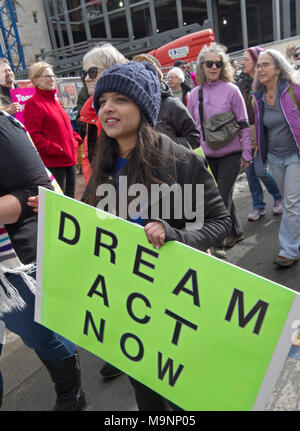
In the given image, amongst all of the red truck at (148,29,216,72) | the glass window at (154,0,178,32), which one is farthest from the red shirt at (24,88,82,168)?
the glass window at (154,0,178,32)

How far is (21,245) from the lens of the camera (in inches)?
68.3

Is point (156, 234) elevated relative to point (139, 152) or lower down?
lower down

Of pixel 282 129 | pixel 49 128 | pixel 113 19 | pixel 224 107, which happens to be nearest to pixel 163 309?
pixel 282 129

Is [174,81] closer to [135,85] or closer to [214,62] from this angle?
[214,62]

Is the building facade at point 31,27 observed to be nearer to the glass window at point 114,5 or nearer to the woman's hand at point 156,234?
the glass window at point 114,5

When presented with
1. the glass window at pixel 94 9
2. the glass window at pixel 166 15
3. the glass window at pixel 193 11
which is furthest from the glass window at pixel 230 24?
the glass window at pixel 94 9

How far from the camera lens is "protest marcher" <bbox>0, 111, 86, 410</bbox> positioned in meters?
1.61

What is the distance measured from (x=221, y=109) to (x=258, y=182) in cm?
139

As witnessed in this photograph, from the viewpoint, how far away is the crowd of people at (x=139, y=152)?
4.98 ft

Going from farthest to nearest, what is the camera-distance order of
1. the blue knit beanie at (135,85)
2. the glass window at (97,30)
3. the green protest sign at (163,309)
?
the glass window at (97,30), the blue knit beanie at (135,85), the green protest sign at (163,309)

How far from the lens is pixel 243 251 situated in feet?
12.6

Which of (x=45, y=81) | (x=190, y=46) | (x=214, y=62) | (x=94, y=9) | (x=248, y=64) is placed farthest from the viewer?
(x=94, y=9)

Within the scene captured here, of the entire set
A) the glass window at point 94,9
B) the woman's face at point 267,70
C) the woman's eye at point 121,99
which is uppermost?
the glass window at point 94,9
